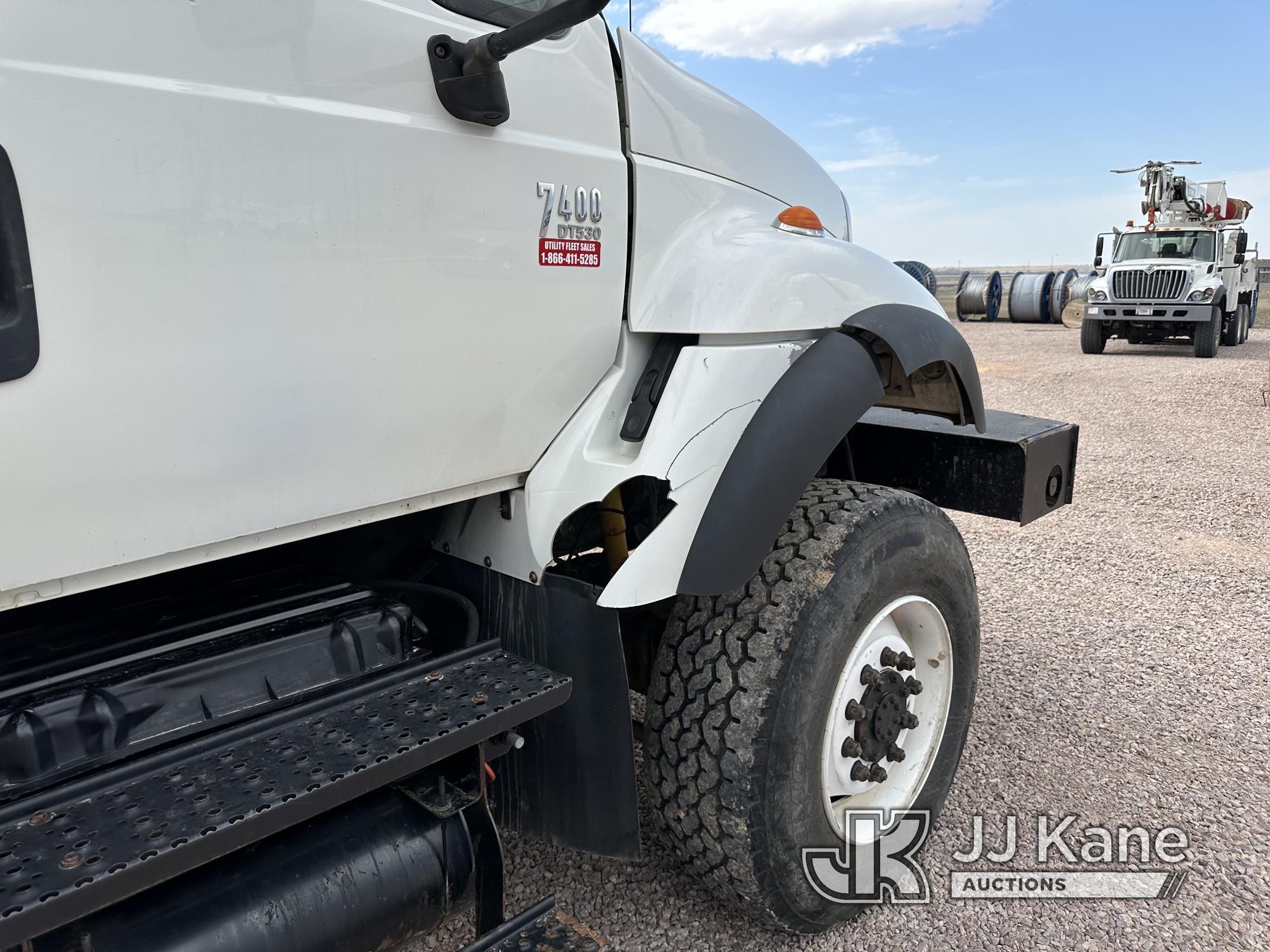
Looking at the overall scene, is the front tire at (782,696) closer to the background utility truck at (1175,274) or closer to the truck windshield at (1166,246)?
the background utility truck at (1175,274)

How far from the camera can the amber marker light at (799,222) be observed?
7.68 feet

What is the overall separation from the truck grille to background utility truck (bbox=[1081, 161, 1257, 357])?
0.01 meters

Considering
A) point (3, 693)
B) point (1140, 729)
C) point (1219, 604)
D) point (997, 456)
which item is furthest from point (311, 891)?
point (1219, 604)

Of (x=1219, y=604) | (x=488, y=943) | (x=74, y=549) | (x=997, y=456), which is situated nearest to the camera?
(x=74, y=549)

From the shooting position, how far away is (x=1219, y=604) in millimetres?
4566

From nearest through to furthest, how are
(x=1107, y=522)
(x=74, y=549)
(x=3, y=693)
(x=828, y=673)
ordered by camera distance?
(x=74, y=549) → (x=3, y=693) → (x=828, y=673) → (x=1107, y=522)

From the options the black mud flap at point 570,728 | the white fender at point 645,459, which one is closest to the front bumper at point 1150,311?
the white fender at point 645,459

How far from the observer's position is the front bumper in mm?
16172

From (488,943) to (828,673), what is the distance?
0.90 meters

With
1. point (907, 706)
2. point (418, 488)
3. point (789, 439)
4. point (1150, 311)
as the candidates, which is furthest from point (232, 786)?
point (1150, 311)

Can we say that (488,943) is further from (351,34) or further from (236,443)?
(351,34)

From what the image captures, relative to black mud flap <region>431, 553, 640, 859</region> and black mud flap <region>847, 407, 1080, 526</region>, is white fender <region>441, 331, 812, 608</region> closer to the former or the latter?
black mud flap <region>431, 553, 640, 859</region>

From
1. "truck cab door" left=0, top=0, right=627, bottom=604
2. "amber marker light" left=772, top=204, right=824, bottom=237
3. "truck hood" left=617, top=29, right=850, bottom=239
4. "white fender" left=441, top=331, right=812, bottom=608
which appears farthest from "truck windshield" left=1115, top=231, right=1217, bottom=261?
"truck cab door" left=0, top=0, right=627, bottom=604

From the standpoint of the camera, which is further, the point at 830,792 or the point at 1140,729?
the point at 1140,729
